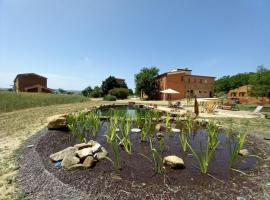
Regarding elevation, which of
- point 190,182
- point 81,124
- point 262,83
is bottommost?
point 190,182

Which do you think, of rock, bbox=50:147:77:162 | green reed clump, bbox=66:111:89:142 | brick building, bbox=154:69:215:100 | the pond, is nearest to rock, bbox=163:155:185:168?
the pond

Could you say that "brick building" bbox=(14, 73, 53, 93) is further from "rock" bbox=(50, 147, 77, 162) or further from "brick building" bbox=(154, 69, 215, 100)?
"rock" bbox=(50, 147, 77, 162)

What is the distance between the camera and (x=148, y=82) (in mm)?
33562

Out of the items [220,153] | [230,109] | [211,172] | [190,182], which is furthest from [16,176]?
[230,109]

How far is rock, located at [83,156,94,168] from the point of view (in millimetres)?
3464

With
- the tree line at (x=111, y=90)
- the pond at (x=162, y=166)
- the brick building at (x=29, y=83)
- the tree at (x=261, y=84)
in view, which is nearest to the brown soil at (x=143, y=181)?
the pond at (x=162, y=166)

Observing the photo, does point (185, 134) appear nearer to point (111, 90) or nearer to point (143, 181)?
point (143, 181)

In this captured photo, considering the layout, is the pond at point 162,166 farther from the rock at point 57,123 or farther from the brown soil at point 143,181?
the rock at point 57,123

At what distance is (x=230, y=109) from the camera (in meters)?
16.5

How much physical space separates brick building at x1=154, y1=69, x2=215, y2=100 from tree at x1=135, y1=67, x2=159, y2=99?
111 centimetres

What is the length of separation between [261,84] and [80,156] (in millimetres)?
20431

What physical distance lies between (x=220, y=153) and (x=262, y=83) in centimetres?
1787

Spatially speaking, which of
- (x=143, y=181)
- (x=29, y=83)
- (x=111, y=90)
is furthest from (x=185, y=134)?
(x=29, y=83)

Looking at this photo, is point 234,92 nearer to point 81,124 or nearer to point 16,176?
point 81,124
